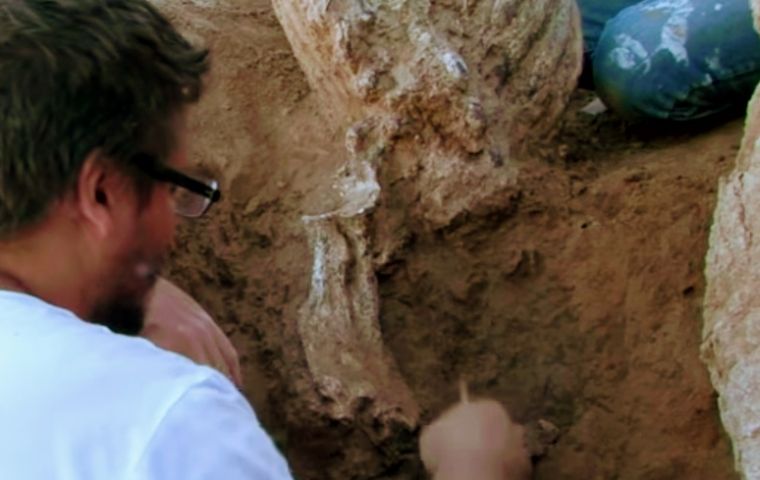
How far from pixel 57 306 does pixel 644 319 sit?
3.89 feet

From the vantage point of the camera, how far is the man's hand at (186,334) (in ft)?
6.02

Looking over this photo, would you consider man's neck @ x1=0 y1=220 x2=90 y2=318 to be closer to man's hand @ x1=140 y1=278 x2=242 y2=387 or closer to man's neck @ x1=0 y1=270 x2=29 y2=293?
man's neck @ x1=0 y1=270 x2=29 y2=293

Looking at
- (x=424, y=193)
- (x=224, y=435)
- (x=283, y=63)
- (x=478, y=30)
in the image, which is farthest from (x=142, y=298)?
(x=283, y=63)

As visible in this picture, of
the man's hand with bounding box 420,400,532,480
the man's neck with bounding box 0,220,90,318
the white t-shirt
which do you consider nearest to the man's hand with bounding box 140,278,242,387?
the man's hand with bounding box 420,400,532,480

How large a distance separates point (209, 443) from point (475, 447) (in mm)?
613

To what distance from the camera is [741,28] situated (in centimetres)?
252

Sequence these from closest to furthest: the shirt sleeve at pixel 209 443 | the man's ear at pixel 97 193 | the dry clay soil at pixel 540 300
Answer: the shirt sleeve at pixel 209 443 < the man's ear at pixel 97 193 < the dry clay soil at pixel 540 300

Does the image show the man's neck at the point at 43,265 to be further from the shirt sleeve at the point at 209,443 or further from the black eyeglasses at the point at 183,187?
the shirt sleeve at the point at 209,443

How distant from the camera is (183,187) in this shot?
4.56 ft

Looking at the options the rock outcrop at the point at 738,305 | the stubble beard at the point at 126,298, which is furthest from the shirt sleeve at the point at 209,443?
the rock outcrop at the point at 738,305

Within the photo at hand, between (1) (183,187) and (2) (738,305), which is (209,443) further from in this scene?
(2) (738,305)

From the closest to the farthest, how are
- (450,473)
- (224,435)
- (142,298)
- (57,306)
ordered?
(224,435), (57,306), (142,298), (450,473)

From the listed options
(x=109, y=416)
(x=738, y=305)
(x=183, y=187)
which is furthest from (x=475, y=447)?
(x=109, y=416)

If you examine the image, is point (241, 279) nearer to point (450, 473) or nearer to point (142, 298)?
point (450, 473)
